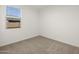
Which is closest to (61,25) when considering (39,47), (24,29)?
(39,47)

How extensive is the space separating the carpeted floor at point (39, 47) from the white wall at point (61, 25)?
0.29 feet

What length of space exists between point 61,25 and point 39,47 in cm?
53

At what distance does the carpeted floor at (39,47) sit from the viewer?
5.22 feet

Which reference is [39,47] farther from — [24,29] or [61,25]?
[61,25]

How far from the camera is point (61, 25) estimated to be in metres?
1.78

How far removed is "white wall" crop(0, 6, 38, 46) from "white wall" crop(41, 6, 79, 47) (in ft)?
0.50

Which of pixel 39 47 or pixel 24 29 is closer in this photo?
pixel 39 47

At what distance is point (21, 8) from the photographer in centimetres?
160

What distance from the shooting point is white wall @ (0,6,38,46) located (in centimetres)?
163

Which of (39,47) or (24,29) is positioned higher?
(24,29)

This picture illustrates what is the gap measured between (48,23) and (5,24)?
2.29ft

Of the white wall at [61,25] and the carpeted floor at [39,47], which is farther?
the white wall at [61,25]

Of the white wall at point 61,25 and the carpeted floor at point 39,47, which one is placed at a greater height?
the white wall at point 61,25
